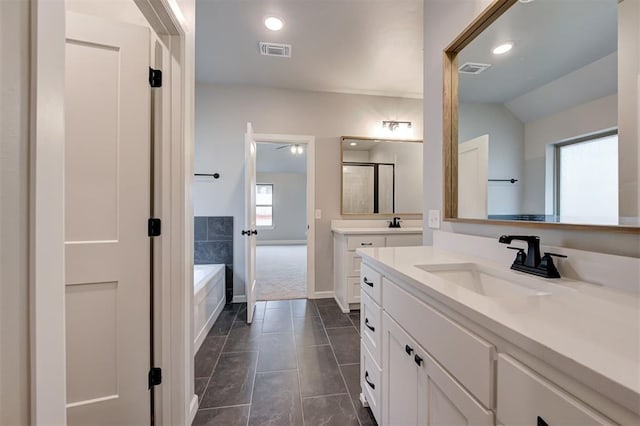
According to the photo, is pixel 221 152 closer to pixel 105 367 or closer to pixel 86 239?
pixel 86 239

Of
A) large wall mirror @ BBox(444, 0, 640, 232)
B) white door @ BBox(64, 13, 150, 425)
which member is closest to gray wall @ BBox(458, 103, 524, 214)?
large wall mirror @ BBox(444, 0, 640, 232)

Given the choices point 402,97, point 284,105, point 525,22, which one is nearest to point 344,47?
point 284,105

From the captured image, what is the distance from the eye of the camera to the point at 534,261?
928 millimetres

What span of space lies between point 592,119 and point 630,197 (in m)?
0.32

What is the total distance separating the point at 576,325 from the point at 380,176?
2955 millimetres

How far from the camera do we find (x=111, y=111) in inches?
46.1

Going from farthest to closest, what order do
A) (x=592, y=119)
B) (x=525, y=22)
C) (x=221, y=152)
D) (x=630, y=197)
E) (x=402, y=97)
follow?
1. (x=402, y=97)
2. (x=221, y=152)
3. (x=525, y=22)
4. (x=592, y=119)
5. (x=630, y=197)

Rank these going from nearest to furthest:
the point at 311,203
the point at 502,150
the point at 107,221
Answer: the point at 107,221 < the point at 502,150 < the point at 311,203

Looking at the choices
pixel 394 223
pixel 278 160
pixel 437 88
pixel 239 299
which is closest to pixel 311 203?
pixel 394 223

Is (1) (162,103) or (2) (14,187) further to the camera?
(1) (162,103)

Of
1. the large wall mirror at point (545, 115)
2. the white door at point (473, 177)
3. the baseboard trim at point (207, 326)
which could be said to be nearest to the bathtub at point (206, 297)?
the baseboard trim at point (207, 326)

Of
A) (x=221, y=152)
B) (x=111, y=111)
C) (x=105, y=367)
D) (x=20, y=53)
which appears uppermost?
(x=221, y=152)

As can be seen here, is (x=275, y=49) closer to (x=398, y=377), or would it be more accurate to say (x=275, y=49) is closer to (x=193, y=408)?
(x=398, y=377)

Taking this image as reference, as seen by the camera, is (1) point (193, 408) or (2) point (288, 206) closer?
(1) point (193, 408)
